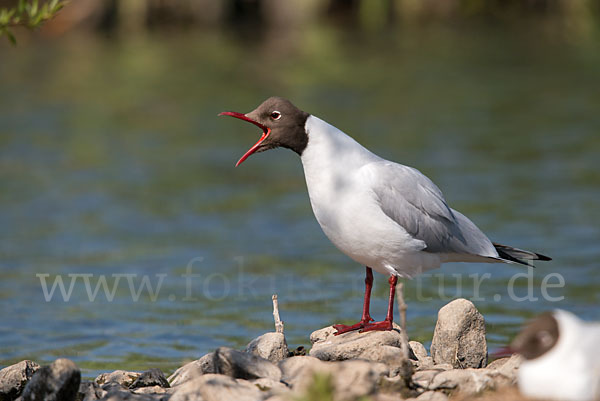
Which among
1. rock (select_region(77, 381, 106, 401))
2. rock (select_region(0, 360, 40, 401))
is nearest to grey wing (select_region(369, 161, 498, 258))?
rock (select_region(77, 381, 106, 401))

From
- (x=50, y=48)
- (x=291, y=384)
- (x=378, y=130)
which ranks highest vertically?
(x=50, y=48)

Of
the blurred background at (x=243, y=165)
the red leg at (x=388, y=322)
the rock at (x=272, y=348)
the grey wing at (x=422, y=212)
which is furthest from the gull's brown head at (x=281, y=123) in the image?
the blurred background at (x=243, y=165)

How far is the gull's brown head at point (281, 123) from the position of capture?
22.6 ft

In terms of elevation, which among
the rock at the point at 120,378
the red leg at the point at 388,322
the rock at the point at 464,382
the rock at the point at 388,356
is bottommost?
the rock at the point at 120,378

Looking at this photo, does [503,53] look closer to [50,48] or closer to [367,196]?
[50,48]

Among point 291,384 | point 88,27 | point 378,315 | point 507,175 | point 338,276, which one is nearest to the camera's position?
point 291,384

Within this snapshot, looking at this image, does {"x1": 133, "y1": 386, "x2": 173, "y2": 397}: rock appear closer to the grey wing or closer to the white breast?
the white breast

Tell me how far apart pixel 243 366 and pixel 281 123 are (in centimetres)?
178

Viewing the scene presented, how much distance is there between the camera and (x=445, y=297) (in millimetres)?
10438

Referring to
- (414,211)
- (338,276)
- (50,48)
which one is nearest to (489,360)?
(414,211)

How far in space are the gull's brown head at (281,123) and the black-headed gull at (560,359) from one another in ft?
8.44

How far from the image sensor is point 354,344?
21.9 ft

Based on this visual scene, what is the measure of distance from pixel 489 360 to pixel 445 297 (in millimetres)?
2640

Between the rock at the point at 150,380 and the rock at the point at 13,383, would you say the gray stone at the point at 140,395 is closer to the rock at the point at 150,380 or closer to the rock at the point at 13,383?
the rock at the point at 150,380
